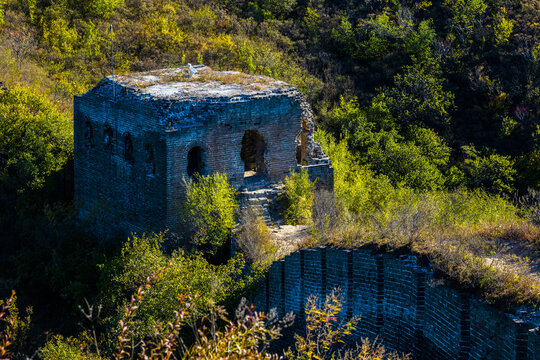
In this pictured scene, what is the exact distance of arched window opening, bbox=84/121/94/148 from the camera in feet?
50.8

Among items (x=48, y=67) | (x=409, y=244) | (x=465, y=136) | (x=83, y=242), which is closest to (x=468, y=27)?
(x=465, y=136)

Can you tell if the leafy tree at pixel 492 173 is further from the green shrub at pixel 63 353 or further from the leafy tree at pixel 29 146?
the green shrub at pixel 63 353

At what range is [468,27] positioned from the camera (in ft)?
85.9

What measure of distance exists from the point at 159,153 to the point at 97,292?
3.11 meters

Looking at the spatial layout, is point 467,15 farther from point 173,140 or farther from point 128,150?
point 173,140

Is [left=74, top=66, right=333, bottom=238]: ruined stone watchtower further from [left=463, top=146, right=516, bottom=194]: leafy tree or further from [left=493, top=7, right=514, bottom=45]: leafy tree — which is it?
[left=493, top=7, right=514, bottom=45]: leafy tree

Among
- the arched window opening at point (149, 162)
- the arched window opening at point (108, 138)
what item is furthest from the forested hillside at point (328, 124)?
the arched window opening at point (108, 138)

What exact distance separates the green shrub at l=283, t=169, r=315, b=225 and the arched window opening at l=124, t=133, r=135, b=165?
3217mm

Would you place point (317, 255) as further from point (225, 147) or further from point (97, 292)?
point (97, 292)

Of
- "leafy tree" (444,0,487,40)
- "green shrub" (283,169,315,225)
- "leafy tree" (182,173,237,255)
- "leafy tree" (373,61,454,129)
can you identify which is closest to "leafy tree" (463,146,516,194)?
"leafy tree" (373,61,454,129)

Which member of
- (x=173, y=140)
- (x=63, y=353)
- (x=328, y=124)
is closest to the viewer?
(x=63, y=353)

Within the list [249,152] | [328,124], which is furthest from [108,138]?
[328,124]

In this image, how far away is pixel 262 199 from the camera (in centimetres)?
1434

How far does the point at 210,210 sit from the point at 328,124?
11.9 metres
